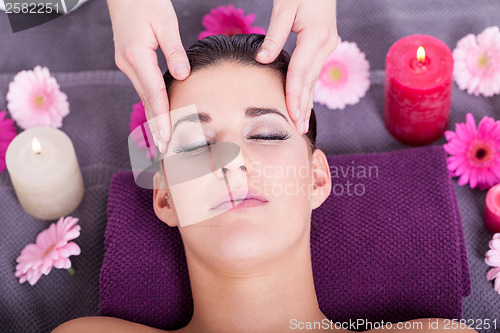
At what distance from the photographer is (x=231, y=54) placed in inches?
53.7

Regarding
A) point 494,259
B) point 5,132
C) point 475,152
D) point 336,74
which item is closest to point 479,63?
point 475,152

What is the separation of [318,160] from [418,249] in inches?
12.4

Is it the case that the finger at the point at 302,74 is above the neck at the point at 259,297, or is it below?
above

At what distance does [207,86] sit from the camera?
1.30 m

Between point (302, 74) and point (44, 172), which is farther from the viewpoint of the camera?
point (44, 172)

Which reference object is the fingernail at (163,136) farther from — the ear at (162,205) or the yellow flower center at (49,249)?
the yellow flower center at (49,249)

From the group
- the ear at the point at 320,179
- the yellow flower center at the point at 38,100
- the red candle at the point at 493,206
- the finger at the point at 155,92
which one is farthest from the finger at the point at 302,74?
the yellow flower center at the point at 38,100

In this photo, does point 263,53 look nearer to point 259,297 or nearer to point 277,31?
point 277,31

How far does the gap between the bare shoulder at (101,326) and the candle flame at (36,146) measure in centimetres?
46

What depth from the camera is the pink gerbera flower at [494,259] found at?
151cm

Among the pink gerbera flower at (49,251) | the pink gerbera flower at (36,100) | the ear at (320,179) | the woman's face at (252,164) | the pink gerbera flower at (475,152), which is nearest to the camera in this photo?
the woman's face at (252,164)

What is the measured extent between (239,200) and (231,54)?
340 millimetres

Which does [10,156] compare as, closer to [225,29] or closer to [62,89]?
[62,89]

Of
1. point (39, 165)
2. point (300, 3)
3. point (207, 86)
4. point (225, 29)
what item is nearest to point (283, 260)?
point (207, 86)
